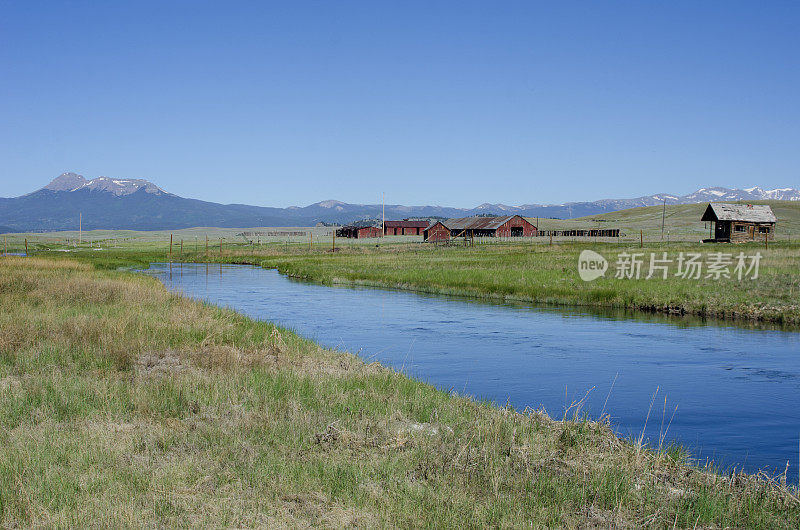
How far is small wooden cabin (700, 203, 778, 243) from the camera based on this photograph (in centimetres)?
8250

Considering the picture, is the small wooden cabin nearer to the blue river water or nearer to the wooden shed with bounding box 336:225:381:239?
the blue river water

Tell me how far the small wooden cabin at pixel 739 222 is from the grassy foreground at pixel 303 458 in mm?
79269

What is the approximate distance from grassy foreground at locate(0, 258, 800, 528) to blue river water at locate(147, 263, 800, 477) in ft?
10.3

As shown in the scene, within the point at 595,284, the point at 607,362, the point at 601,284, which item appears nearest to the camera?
the point at 607,362

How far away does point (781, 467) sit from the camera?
11.5 m

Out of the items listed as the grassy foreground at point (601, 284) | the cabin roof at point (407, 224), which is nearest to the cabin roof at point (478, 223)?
the cabin roof at point (407, 224)

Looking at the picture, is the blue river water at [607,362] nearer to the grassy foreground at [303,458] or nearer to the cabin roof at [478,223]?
the grassy foreground at [303,458]

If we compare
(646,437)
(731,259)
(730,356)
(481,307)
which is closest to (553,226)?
(731,259)

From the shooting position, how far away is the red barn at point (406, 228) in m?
164

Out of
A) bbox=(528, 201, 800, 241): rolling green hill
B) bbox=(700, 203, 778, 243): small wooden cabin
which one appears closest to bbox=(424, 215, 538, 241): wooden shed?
bbox=(528, 201, 800, 241): rolling green hill

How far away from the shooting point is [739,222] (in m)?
83.3

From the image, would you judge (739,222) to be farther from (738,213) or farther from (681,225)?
(681,225)

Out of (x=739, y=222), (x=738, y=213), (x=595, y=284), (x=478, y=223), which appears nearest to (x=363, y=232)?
(x=478, y=223)

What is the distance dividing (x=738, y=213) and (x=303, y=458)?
87567 millimetres
